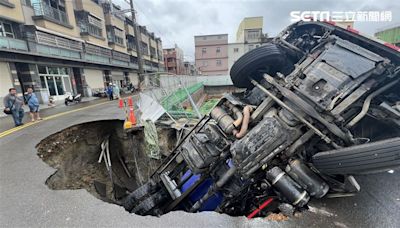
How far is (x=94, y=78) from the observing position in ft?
73.1

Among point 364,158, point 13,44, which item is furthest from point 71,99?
point 364,158

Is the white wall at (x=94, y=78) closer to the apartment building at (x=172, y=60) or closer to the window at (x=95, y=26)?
the window at (x=95, y=26)

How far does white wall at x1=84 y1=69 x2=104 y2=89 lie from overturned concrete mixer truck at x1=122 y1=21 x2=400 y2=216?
22042mm

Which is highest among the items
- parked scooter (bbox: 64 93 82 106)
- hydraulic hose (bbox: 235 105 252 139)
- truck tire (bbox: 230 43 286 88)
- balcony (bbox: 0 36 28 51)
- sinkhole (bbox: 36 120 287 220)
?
balcony (bbox: 0 36 28 51)

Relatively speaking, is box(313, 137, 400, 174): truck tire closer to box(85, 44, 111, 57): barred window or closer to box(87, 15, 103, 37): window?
box(85, 44, 111, 57): barred window

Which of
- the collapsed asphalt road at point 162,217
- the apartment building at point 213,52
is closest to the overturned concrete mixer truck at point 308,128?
the collapsed asphalt road at point 162,217

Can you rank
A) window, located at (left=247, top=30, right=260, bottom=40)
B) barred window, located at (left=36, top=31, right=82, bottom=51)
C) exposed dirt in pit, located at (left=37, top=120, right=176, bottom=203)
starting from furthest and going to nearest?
window, located at (left=247, top=30, right=260, bottom=40)
barred window, located at (left=36, top=31, right=82, bottom=51)
exposed dirt in pit, located at (left=37, top=120, right=176, bottom=203)

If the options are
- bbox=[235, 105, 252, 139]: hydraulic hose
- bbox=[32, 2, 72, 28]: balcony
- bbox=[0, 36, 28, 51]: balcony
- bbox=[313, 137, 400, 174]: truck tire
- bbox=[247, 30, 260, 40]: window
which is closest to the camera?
bbox=[313, 137, 400, 174]: truck tire

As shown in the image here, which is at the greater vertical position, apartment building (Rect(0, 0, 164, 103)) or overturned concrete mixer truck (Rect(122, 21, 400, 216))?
apartment building (Rect(0, 0, 164, 103))

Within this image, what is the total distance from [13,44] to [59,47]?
388cm

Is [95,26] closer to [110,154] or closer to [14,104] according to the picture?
[14,104]

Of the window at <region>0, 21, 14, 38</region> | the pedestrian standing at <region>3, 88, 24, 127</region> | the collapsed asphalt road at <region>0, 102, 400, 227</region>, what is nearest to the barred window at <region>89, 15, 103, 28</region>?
the window at <region>0, 21, 14, 38</region>

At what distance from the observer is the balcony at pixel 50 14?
15.3 metres

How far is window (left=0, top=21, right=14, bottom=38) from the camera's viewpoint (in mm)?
13023
